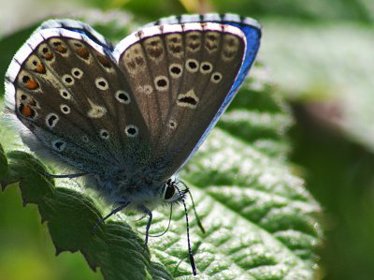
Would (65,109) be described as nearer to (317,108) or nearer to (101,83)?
(101,83)

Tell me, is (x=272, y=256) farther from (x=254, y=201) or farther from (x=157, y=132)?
(x=157, y=132)

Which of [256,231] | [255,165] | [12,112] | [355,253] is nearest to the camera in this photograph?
[12,112]

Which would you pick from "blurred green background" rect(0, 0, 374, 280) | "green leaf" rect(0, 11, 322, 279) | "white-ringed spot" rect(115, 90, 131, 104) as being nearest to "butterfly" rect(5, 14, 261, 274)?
"white-ringed spot" rect(115, 90, 131, 104)

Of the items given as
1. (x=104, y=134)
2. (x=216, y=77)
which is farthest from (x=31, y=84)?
(x=216, y=77)

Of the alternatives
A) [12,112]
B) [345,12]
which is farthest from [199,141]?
[345,12]

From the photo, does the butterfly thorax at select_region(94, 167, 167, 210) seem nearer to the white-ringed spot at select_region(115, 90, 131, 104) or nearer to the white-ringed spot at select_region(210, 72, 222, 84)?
the white-ringed spot at select_region(115, 90, 131, 104)

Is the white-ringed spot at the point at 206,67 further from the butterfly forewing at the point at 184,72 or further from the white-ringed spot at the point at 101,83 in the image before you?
the white-ringed spot at the point at 101,83

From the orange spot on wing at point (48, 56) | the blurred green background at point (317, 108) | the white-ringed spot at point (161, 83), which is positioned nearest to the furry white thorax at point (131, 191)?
the white-ringed spot at point (161, 83)
